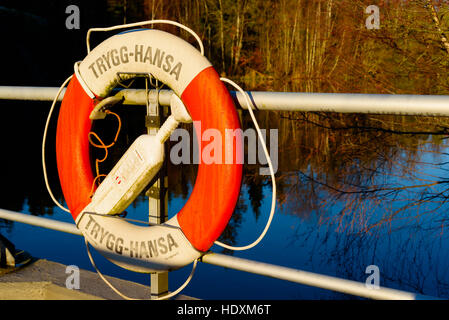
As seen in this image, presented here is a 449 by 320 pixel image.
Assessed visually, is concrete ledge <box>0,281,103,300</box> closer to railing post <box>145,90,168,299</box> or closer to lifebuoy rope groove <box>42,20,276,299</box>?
lifebuoy rope groove <box>42,20,276,299</box>

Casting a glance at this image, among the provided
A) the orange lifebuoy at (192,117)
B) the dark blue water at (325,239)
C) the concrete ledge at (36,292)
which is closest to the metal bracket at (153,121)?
the orange lifebuoy at (192,117)

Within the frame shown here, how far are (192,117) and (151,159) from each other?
0.17 meters

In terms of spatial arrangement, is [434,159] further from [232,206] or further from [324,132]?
[232,206]

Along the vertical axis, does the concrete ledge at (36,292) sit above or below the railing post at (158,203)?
below

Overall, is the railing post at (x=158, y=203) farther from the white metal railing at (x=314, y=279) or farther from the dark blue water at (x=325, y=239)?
the dark blue water at (x=325, y=239)

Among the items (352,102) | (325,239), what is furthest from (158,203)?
(325,239)

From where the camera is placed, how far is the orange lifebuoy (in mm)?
1331

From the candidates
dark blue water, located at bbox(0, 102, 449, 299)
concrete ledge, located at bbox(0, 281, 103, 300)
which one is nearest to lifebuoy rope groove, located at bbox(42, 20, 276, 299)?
concrete ledge, located at bbox(0, 281, 103, 300)

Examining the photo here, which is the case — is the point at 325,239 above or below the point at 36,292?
below

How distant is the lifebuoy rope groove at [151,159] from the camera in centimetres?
133

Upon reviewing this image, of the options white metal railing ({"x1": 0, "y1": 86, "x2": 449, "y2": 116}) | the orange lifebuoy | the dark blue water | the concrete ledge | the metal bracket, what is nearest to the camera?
white metal railing ({"x1": 0, "y1": 86, "x2": 449, "y2": 116})

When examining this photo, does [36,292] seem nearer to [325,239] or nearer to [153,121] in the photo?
[153,121]

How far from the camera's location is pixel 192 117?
1373 millimetres

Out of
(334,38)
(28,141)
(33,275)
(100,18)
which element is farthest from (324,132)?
(100,18)
